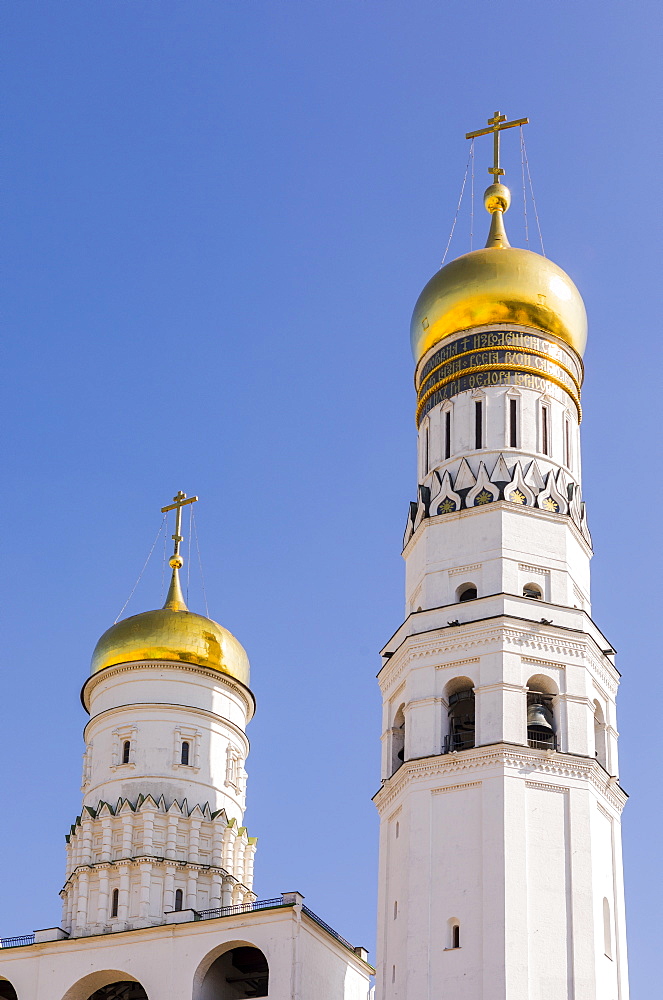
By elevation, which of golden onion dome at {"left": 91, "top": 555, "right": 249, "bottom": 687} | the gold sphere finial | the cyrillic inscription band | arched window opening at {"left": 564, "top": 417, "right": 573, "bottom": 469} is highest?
the gold sphere finial

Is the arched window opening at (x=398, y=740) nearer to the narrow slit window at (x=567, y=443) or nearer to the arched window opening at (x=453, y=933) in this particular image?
the arched window opening at (x=453, y=933)

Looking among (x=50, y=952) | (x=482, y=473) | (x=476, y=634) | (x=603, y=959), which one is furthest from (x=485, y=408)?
(x=50, y=952)

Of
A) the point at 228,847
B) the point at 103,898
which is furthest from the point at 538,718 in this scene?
the point at 103,898

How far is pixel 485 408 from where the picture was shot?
27219mm

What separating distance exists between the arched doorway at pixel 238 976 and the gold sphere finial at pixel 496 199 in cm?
1237

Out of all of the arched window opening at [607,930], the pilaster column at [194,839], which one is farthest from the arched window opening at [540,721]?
the pilaster column at [194,839]

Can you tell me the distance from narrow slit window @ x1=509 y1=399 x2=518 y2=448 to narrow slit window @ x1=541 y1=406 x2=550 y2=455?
43 cm

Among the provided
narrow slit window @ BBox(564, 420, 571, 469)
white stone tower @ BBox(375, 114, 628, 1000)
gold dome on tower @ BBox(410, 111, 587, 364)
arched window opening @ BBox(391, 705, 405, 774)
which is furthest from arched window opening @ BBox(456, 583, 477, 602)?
gold dome on tower @ BBox(410, 111, 587, 364)

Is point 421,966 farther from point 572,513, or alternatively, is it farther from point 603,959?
point 572,513

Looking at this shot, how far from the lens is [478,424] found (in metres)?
27.2

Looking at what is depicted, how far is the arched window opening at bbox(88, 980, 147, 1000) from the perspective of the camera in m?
26.7

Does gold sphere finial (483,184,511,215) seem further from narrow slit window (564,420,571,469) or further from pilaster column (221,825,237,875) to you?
pilaster column (221,825,237,875)

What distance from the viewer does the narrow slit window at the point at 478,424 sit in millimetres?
27062

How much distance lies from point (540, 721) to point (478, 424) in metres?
5.06
